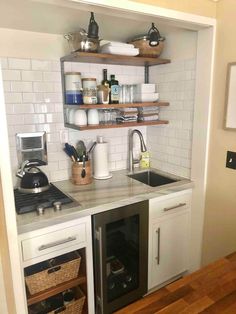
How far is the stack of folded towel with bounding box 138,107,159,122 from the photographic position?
2115 mm

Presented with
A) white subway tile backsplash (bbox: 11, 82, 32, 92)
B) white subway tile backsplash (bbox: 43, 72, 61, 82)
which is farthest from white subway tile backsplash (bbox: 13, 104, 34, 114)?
white subway tile backsplash (bbox: 43, 72, 61, 82)

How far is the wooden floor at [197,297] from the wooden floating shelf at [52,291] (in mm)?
695

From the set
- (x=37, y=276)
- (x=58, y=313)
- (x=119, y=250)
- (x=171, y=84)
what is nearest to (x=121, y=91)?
(x=171, y=84)

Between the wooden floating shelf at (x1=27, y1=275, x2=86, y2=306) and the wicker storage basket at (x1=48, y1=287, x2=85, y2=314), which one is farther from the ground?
the wooden floating shelf at (x1=27, y1=275, x2=86, y2=306)

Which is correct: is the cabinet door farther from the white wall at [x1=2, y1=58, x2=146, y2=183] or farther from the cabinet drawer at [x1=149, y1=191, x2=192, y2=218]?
Result: the white wall at [x1=2, y1=58, x2=146, y2=183]

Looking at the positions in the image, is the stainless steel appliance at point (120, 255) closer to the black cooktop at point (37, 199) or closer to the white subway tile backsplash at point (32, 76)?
the black cooktop at point (37, 199)

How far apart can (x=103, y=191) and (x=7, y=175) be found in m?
0.82

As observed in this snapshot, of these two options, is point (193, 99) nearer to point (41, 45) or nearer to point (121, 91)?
point (121, 91)

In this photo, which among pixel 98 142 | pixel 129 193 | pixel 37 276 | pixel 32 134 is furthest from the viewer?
pixel 98 142

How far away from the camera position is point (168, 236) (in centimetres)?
193

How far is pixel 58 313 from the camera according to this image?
1570 millimetres

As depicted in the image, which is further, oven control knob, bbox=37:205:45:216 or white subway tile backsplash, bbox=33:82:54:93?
white subway tile backsplash, bbox=33:82:54:93

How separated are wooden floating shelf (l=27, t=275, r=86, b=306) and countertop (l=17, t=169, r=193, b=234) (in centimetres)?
42

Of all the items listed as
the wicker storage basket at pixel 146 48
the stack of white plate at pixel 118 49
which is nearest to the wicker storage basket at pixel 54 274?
the stack of white plate at pixel 118 49
